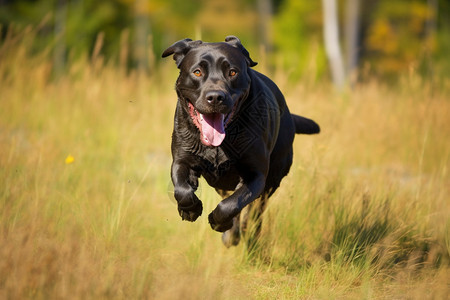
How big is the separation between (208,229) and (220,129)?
99 cm

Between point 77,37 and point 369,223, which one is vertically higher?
point 77,37

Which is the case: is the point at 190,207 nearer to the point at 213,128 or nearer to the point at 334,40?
the point at 213,128

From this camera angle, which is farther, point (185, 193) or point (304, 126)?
point (304, 126)

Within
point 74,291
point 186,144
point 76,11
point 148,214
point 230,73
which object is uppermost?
point 76,11

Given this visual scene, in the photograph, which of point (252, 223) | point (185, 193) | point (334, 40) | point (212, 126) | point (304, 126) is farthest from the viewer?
point (334, 40)

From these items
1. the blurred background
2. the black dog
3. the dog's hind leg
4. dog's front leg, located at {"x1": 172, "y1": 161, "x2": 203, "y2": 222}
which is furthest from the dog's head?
the blurred background

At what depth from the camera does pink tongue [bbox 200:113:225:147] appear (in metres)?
3.62

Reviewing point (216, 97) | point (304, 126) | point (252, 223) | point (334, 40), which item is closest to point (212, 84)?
point (216, 97)

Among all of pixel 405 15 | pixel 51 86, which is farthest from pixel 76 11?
pixel 405 15

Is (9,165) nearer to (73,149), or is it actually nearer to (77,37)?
(73,149)

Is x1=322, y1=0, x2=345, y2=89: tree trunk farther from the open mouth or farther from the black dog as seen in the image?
the open mouth

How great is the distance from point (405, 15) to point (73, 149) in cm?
2321

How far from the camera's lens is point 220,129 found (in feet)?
12.0

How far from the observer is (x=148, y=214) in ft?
15.9
